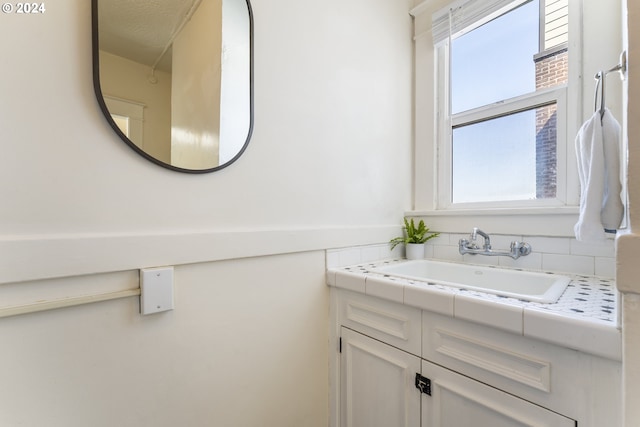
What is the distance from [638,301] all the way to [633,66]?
0.37 meters

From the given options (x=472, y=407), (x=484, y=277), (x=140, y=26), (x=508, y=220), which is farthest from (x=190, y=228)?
(x=508, y=220)

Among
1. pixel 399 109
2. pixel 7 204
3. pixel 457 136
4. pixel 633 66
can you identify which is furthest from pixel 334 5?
pixel 7 204

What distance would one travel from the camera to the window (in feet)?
4.07

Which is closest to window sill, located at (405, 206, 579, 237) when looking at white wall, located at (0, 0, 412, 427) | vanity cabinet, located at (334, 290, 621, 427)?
white wall, located at (0, 0, 412, 427)

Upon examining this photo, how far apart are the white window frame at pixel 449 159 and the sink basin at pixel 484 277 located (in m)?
0.21

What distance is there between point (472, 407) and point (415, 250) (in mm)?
834

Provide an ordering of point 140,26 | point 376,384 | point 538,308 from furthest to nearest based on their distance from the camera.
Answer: point 376,384, point 140,26, point 538,308

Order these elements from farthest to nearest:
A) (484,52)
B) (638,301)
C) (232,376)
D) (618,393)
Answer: (484,52)
(232,376)
(618,393)
(638,301)

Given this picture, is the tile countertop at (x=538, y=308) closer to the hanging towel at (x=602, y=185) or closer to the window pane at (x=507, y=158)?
the hanging towel at (x=602, y=185)

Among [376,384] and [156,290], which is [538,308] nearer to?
[376,384]

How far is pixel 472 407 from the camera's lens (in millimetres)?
788

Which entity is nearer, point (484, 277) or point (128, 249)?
point (128, 249)

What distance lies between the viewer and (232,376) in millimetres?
949

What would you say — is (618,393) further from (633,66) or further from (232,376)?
(232,376)
